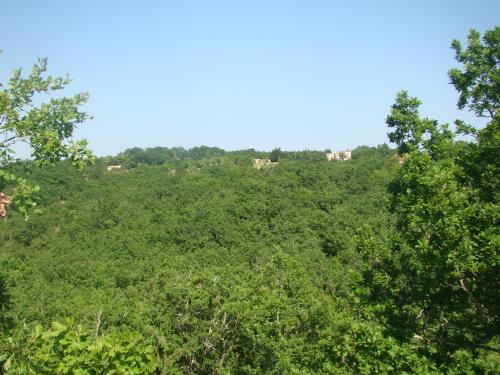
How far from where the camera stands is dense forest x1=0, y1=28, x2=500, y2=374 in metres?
4.96

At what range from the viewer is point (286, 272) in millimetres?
17344

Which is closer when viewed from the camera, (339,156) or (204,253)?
(204,253)

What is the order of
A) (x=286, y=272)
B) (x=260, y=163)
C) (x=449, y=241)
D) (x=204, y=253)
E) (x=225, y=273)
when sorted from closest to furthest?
(x=449, y=241) < (x=286, y=272) < (x=225, y=273) < (x=204, y=253) < (x=260, y=163)

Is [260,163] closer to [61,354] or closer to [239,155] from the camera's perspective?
[239,155]

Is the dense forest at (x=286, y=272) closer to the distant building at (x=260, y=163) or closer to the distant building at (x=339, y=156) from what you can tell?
the distant building at (x=260, y=163)

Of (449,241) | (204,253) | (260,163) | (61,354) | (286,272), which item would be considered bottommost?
(204,253)

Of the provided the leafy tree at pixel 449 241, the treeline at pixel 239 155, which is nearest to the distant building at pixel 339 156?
the treeline at pixel 239 155

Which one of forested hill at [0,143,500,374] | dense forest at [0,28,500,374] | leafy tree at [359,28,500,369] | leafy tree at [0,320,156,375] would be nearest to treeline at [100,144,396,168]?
forested hill at [0,143,500,374]

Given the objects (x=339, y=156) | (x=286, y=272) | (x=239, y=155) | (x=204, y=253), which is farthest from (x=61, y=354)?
(x=239, y=155)

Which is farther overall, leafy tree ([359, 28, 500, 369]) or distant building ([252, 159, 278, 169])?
distant building ([252, 159, 278, 169])

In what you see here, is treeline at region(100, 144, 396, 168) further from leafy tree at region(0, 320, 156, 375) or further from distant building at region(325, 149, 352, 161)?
leafy tree at region(0, 320, 156, 375)

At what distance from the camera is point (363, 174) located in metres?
48.0

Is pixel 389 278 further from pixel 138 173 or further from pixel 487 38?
pixel 138 173

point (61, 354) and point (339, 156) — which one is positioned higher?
point (339, 156)
